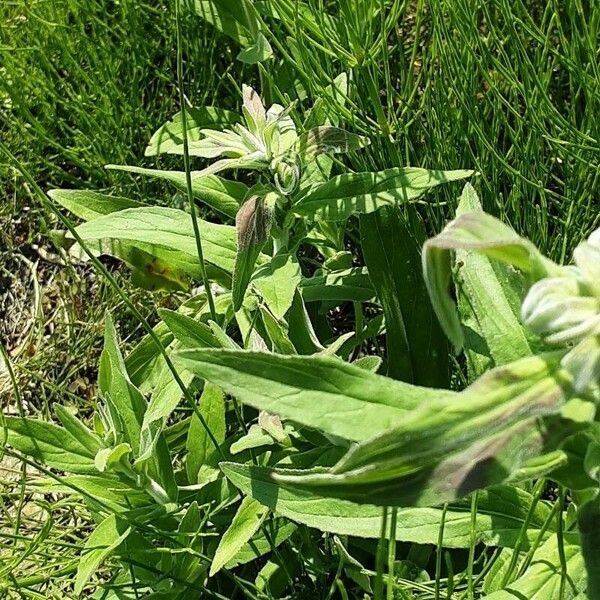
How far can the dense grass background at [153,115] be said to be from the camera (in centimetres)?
142

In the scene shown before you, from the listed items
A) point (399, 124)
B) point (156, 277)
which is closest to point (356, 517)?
point (399, 124)

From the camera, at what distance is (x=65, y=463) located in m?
1.20

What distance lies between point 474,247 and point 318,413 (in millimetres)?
225

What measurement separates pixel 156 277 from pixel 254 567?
570mm

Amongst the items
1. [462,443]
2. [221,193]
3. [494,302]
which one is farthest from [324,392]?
[221,193]

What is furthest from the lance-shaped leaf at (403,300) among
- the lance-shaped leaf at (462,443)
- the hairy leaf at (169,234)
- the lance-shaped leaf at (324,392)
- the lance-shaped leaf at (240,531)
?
the lance-shaped leaf at (462,443)

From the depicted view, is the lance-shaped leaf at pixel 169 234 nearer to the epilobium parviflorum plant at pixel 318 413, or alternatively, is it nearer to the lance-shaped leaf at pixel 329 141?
the epilobium parviflorum plant at pixel 318 413

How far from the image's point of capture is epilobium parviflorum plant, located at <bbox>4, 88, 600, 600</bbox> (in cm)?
61

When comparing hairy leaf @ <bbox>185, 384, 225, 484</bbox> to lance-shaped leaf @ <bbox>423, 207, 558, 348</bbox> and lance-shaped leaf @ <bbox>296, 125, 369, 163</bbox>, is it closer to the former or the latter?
lance-shaped leaf @ <bbox>296, 125, 369, 163</bbox>

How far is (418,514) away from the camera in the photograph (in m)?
1.04

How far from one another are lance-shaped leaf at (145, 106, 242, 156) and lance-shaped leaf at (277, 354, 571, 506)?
98 centimetres

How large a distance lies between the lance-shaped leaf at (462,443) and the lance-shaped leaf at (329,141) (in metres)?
0.65

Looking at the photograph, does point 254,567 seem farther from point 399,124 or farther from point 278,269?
point 399,124

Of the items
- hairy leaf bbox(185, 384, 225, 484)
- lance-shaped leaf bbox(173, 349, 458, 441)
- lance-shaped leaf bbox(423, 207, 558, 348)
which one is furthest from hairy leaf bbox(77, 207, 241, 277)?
lance-shaped leaf bbox(423, 207, 558, 348)
